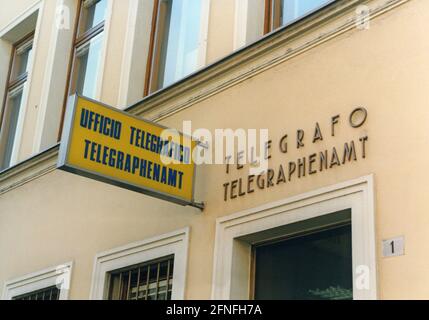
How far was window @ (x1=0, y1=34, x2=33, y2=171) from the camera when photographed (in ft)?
40.0

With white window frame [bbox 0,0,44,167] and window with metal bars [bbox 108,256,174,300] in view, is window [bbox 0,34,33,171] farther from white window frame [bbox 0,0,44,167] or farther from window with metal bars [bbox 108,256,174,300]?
window with metal bars [bbox 108,256,174,300]

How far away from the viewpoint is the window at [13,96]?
12.2 m

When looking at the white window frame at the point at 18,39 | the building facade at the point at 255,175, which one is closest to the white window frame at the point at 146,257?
the building facade at the point at 255,175

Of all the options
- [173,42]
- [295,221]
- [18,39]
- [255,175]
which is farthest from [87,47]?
[295,221]

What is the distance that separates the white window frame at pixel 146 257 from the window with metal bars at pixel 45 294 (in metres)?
0.94

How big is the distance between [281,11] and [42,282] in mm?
4140

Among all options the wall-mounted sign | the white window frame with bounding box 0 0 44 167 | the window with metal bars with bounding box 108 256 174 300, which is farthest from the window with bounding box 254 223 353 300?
the white window frame with bounding box 0 0 44 167

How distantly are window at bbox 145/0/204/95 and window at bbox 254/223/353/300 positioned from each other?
2.67m

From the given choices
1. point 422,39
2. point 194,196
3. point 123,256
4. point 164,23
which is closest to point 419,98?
point 422,39

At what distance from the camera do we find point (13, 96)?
12.6 metres

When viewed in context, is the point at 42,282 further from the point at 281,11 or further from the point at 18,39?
the point at 18,39

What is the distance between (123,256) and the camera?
324 inches

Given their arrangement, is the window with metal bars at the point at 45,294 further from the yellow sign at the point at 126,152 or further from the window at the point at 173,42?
the yellow sign at the point at 126,152
